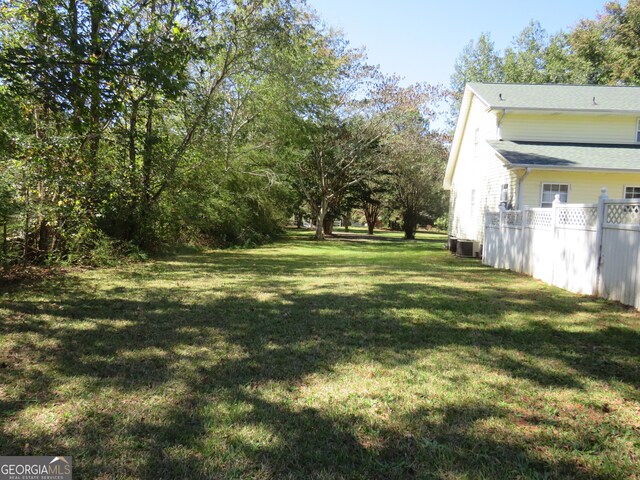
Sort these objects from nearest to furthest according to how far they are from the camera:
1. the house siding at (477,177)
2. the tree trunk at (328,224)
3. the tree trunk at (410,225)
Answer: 1. the house siding at (477,177)
2. the tree trunk at (328,224)
3. the tree trunk at (410,225)

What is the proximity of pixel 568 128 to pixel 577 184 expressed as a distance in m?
3.24

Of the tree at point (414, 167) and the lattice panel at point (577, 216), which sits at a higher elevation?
the tree at point (414, 167)

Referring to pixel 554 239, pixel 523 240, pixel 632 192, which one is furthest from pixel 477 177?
pixel 554 239

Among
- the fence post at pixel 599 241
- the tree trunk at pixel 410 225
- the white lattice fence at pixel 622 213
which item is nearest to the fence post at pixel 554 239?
the fence post at pixel 599 241

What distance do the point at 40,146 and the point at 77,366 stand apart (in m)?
6.21

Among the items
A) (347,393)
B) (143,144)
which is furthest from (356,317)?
(143,144)

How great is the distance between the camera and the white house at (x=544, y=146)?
537 inches

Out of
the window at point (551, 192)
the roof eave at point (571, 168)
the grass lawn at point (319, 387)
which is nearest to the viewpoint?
the grass lawn at point (319, 387)

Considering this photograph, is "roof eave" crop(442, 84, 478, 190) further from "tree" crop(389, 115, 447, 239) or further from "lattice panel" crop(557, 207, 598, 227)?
"lattice panel" crop(557, 207, 598, 227)

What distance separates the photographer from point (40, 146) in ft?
26.9

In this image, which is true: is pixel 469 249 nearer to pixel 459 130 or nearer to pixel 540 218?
pixel 540 218

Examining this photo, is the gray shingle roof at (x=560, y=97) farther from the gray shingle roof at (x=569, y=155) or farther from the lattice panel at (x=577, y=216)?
the lattice panel at (x=577, y=216)

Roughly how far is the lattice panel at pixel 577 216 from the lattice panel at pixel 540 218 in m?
0.44

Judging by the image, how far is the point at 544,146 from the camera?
1516 cm
